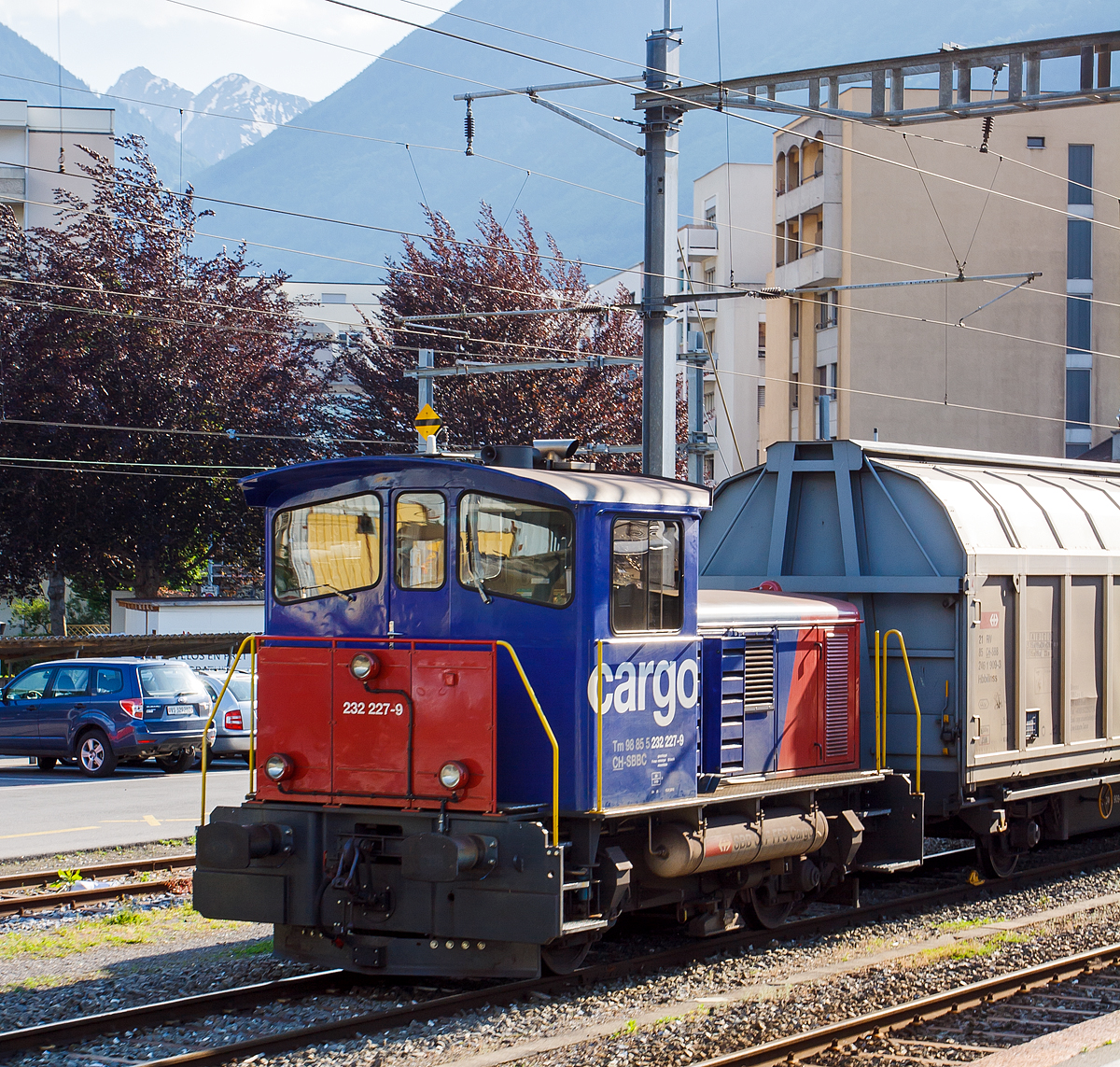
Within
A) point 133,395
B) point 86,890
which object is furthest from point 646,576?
point 133,395

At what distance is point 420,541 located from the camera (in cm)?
823

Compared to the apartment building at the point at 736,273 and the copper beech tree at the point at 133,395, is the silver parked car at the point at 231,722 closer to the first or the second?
the copper beech tree at the point at 133,395

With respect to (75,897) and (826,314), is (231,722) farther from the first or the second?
(826,314)

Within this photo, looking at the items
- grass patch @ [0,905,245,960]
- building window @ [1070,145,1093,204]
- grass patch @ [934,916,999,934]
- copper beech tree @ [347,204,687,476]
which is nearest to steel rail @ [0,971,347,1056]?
grass patch @ [0,905,245,960]

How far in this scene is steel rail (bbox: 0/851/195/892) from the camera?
12.0 m

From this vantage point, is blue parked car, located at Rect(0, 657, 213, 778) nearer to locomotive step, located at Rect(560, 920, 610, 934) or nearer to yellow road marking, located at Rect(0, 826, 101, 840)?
yellow road marking, located at Rect(0, 826, 101, 840)

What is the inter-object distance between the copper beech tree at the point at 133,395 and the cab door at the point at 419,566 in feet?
76.8

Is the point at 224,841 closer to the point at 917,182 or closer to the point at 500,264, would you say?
the point at 500,264

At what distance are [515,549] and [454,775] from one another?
138cm

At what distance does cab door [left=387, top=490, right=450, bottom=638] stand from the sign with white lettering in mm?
1029

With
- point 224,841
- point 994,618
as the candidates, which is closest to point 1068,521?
point 994,618

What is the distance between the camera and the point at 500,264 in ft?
114

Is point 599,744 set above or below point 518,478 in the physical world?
below

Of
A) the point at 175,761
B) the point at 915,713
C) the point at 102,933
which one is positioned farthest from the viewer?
the point at 175,761
